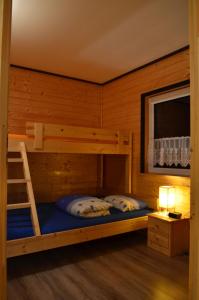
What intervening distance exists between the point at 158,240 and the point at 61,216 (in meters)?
1.17

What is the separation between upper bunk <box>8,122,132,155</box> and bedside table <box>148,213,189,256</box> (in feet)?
3.83

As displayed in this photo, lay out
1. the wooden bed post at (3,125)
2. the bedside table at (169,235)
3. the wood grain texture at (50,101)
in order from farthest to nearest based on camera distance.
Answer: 1. the wood grain texture at (50,101)
2. the bedside table at (169,235)
3. the wooden bed post at (3,125)

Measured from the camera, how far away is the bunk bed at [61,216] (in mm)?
2205

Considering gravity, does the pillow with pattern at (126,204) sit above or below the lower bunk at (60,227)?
above

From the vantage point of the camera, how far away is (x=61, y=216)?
9.07 feet

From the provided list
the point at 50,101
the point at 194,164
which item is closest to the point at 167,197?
the point at 194,164

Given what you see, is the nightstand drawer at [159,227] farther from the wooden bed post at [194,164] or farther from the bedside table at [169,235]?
the wooden bed post at [194,164]

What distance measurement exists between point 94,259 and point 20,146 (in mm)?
1483

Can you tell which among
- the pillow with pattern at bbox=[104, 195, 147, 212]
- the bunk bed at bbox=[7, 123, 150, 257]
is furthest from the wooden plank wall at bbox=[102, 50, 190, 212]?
the bunk bed at bbox=[7, 123, 150, 257]

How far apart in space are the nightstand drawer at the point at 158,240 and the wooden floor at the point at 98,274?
0.12m

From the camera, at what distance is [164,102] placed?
3326 mm

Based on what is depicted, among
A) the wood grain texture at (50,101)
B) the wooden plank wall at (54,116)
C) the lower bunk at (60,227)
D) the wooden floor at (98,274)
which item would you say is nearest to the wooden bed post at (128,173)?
the lower bunk at (60,227)

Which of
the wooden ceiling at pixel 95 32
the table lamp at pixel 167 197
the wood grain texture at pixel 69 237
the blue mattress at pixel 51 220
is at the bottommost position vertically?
the wood grain texture at pixel 69 237

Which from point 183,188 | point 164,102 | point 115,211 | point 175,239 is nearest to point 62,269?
point 115,211
